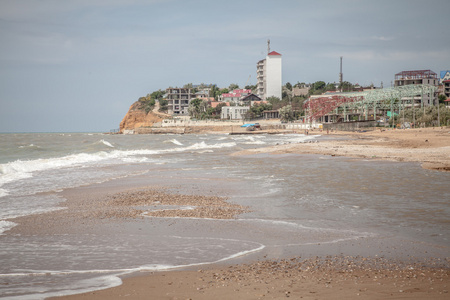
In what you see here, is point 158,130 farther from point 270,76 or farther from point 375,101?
point 375,101

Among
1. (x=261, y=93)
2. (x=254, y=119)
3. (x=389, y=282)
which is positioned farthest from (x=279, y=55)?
(x=389, y=282)

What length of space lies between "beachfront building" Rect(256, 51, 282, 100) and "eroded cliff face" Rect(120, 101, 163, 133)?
1655 inches

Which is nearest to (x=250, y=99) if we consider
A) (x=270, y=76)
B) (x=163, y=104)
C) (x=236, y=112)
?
(x=236, y=112)

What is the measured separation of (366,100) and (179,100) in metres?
94.9

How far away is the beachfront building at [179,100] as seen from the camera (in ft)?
531

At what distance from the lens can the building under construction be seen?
2864 inches

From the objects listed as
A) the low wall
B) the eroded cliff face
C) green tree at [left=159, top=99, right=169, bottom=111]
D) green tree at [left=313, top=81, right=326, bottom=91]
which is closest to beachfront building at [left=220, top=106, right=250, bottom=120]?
the low wall

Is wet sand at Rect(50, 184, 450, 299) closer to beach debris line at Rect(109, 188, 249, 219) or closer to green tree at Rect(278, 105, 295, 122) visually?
beach debris line at Rect(109, 188, 249, 219)

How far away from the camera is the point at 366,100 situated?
80.3 m

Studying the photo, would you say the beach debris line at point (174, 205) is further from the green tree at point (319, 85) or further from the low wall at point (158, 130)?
the green tree at point (319, 85)

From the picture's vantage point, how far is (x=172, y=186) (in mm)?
14875

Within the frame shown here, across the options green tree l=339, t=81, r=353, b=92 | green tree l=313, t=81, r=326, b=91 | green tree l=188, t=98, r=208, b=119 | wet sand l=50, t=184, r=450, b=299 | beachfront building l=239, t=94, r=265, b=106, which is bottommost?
wet sand l=50, t=184, r=450, b=299

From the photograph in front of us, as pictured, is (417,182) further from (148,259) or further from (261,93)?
(261,93)

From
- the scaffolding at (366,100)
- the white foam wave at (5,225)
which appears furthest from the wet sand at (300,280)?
the scaffolding at (366,100)
